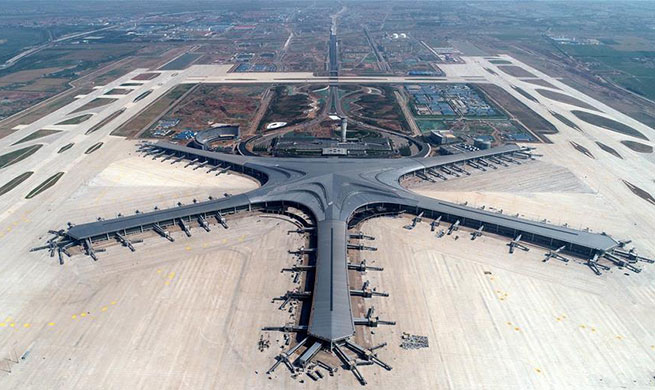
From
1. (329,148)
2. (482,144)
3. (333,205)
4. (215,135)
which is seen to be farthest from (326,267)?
(215,135)

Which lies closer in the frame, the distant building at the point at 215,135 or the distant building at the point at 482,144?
the distant building at the point at 482,144

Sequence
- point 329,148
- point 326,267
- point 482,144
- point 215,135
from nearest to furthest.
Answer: point 326,267, point 329,148, point 482,144, point 215,135

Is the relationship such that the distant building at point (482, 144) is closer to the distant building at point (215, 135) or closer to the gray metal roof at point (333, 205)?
the gray metal roof at point (333, 205)

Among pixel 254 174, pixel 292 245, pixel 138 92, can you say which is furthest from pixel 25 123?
pixel 292 245

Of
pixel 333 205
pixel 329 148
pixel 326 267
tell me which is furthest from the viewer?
pixel 329 148

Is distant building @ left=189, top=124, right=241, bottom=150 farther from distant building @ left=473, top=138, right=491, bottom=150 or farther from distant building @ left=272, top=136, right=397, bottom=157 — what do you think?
distant building @ left=473, top=138, right=491, bottom=150

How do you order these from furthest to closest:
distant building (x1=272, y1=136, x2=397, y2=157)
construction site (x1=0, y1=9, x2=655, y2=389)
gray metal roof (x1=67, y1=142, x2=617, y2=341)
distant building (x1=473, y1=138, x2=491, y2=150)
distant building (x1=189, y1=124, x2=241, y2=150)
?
distant building (x1=189, y1=124, x2=241, y2=150)
distant building (x1=473, y1=138, x2=491, y2=150)
distant building (x1=272, y1=136, x2=397, y2=157)
gray metal roof (x1=67, y1=142, x2=617, y2=341)
construction site (x1=0, y1=9, x2=655, y2=389)

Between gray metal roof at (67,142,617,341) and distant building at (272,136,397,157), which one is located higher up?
gray metal roof at (67,142,617,341)

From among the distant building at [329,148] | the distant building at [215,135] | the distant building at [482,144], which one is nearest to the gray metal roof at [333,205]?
the distant building at [482,144]

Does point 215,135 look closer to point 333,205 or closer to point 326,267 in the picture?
point 333,205

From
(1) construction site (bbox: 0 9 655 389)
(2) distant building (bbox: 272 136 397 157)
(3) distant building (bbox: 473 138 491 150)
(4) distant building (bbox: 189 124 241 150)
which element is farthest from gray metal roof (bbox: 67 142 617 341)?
(2) distant building (bbox: 272 136 397 157)
